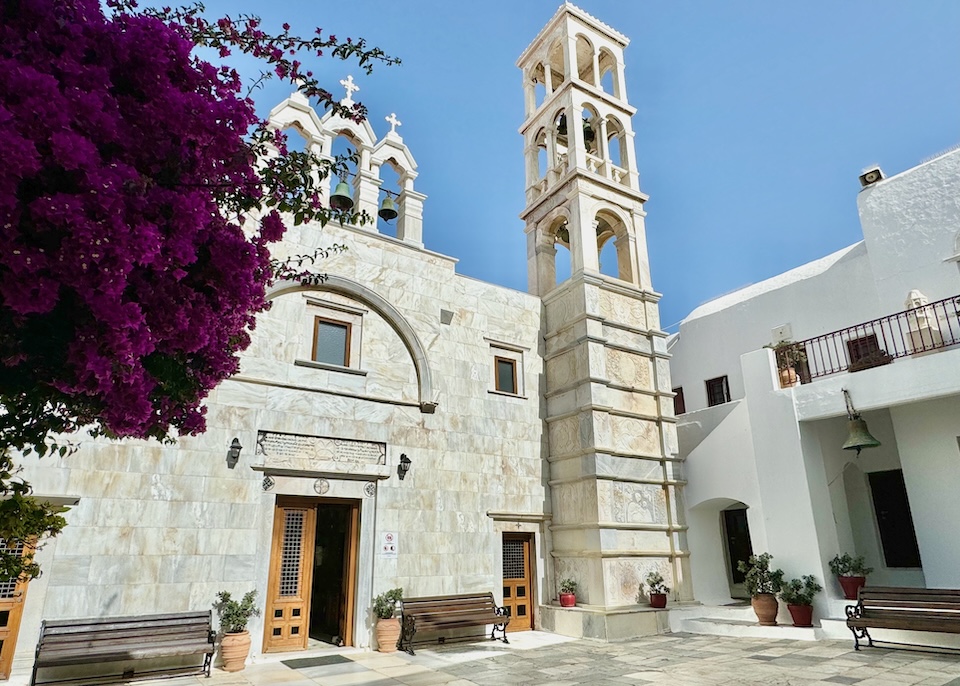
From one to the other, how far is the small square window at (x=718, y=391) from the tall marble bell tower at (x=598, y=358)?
11.9ft

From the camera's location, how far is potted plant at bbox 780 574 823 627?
412 inches

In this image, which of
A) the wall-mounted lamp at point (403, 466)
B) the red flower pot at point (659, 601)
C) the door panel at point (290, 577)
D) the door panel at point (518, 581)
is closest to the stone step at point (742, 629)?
the red flower pot at point (659, 601)

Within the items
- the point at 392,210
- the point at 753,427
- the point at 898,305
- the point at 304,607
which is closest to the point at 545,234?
the point at 392,210

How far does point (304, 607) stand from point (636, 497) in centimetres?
676

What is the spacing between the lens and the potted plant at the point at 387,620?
9.54m

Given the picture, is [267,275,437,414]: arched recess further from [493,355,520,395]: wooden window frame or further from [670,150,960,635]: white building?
[670,150,960,635]: white building

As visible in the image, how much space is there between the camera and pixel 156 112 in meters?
3.02

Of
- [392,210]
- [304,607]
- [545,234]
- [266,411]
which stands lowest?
[304,607]

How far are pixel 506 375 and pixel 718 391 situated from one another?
7.25 metres

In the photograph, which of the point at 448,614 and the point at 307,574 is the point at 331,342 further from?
the point at 448,614

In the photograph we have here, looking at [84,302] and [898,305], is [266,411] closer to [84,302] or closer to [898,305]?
[84,302]

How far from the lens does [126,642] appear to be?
746 cm

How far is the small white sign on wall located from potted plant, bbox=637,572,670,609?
196 inches

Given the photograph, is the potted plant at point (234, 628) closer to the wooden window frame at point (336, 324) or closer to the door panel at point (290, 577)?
the door panel at point (290, 577)
